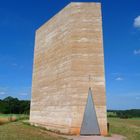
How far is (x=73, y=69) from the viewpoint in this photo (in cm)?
1555

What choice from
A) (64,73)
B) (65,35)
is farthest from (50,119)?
(65,35)

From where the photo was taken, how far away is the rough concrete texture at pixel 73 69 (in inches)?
592

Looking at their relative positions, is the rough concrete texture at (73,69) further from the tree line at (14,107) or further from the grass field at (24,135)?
the tree line at (14,107)

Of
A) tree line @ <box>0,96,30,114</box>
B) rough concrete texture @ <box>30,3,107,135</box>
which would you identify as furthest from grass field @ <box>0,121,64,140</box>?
tree line @ <box>0,96,30,114</box>

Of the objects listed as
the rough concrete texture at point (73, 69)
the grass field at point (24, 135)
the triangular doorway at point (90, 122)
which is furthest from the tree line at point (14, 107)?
the triangular doorway at point (90, 122)

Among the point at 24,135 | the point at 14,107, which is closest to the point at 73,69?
the point at 24,135

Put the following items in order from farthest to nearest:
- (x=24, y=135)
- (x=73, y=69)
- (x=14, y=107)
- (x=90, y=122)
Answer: (x=14, y=107) < (x=73, y=69) < (x=90, y=122) < (x=24, y=135)

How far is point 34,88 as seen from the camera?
21984 mm

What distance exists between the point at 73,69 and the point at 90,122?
147 inches

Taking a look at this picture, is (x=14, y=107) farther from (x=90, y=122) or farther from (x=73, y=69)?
(x=90, y=122)

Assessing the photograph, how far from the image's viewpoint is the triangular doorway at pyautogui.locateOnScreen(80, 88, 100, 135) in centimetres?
1450

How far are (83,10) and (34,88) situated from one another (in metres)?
9.37

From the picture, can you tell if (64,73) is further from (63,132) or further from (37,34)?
(37,34)

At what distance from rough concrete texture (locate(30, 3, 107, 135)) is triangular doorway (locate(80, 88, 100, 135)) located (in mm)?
269
